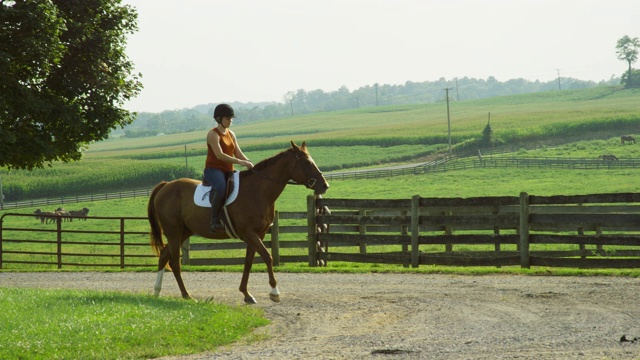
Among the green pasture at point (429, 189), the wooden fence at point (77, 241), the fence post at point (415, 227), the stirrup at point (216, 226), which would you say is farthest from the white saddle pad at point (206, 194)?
the green pasture at point (429, 189)

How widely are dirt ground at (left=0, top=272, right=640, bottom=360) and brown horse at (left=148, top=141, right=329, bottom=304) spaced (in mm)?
894

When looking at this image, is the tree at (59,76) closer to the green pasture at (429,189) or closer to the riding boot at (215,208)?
the riding boot at (215,208)

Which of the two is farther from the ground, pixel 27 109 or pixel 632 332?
pixel 27 109

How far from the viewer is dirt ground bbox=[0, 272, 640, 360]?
973cm

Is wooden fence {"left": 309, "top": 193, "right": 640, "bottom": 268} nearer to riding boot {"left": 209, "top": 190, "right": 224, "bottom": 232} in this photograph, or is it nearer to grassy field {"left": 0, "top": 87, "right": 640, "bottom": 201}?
riding boot {"left": 209, "top": 190, "right": 224, "bottom": 232}

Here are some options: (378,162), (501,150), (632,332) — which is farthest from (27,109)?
(501,150)

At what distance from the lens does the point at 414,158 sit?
302 ft

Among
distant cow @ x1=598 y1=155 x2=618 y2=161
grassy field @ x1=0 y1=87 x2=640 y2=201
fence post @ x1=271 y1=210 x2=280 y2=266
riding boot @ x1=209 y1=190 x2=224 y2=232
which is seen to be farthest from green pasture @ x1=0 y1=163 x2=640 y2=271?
riding boot @ x1=209 y1=190 x2=224 y2=232

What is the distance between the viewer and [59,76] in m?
26.2

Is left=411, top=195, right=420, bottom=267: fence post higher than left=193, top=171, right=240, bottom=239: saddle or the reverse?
the reverse

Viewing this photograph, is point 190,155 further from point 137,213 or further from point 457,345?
point 457,345

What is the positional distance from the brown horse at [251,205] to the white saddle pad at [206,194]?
0.22 feet

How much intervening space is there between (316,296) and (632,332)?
5785mm

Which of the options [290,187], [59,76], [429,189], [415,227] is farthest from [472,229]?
[290,187]
